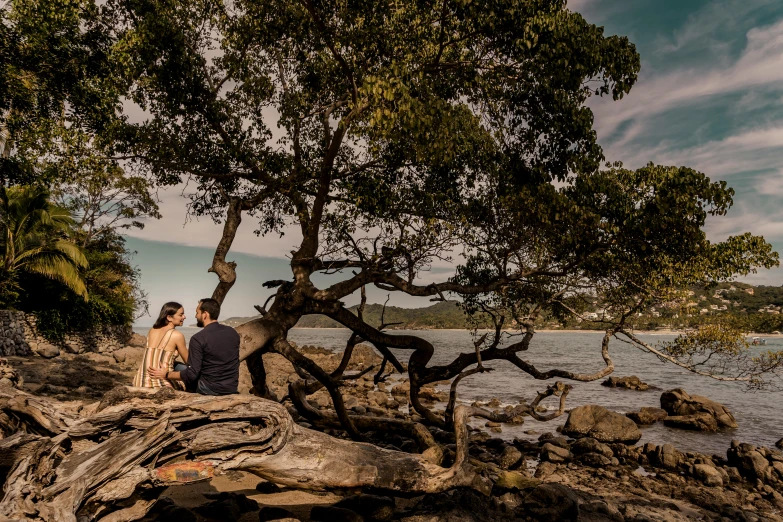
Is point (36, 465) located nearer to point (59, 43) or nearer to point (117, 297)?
point (59, 43)

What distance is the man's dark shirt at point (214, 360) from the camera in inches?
228

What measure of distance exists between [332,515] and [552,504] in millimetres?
3795

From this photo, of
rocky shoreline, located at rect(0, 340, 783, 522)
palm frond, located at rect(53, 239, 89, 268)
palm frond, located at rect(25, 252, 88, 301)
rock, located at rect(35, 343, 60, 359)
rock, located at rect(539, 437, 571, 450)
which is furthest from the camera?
palm frond, located at rect(53, 239, 89, 268)

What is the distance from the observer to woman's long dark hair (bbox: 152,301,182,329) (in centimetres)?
596

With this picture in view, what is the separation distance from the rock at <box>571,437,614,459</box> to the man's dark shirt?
35.6ft

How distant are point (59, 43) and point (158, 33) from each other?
74.3 inches

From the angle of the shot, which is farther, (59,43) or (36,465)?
(59,43)

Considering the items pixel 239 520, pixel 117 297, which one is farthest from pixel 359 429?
pixel 117 297

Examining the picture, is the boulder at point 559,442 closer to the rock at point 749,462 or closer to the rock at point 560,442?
the rock at point 560,442

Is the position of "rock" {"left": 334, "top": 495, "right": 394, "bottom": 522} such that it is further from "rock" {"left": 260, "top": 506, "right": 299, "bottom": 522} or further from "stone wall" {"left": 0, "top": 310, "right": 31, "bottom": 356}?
"stone wall" {"left": 0, "top": 310, "right": 31, "bottom": 356}

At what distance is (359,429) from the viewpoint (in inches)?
430

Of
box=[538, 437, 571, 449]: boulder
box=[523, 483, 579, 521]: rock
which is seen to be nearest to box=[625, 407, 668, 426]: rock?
box=[538, 437, 571, 449]: boulder

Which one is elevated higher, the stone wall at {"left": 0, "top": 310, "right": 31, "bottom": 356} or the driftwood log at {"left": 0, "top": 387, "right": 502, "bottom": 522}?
the driftwood log at {"left": 0, "top": 387, "right": 502, "bottom": 522}

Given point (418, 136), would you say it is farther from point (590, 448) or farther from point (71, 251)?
point (71, 251)
